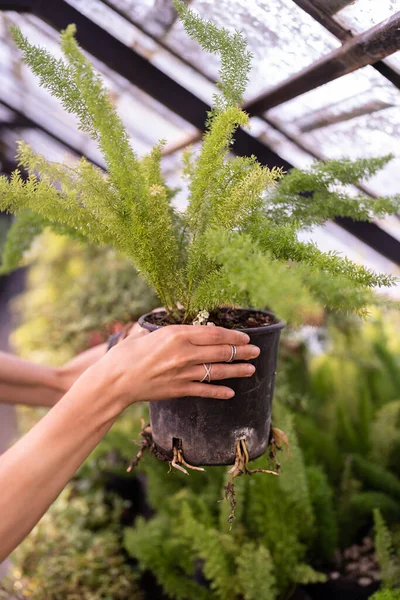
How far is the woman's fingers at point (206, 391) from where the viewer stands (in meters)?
0.69

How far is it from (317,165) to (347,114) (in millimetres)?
326

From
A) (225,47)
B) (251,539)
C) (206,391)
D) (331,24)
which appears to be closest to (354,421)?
(251,539)

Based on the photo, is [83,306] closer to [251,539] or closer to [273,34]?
[251,539]

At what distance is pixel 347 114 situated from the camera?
1.07 metres

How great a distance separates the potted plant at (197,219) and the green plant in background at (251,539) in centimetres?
41

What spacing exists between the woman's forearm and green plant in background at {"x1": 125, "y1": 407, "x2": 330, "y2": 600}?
50 centimetres

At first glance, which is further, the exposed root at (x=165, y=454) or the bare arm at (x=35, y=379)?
the bare arm at (x=35, y=379)

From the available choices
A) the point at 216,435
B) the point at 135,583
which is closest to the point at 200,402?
the point at 216,435

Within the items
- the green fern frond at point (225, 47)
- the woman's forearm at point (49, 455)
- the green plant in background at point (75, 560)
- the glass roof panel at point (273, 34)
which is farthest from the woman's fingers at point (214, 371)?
the green plant in background at point (75, 560)

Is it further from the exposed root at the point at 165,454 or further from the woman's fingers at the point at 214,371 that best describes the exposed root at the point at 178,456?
the woman's fingers at the point at 214,371

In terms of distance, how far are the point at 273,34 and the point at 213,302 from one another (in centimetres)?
62

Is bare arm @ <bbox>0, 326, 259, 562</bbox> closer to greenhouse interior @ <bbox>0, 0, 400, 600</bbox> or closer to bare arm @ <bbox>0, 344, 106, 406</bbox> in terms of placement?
greenhouse interior @ <bbox>0, 0, 400, 600</bbox>

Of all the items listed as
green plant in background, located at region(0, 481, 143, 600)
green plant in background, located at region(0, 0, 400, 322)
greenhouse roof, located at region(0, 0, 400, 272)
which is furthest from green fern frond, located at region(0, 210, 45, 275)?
green plant in background, located at region(0, 481, 143, 600)

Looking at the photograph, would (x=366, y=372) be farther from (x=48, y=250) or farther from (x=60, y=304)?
(x=48, y=250)
